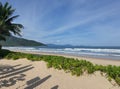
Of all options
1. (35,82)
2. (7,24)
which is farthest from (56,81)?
(7,24)

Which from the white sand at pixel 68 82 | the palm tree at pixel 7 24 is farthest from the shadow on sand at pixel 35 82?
the palm tree at pixel 7 24

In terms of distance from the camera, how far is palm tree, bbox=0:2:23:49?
20.2 m

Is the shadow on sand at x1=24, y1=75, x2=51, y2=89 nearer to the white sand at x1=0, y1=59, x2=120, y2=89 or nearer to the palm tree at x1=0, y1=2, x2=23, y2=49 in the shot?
the white sand at x1=0, y1=59, x2=120, y2=89

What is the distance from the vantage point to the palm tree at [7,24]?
20203 mm

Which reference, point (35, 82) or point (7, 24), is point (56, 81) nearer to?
point (35, 82)

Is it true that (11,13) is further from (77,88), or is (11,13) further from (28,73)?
(77,88)

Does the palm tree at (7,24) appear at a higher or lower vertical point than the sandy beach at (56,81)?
higher

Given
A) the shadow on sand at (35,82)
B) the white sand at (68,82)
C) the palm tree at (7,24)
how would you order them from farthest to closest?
1. the palm tree at (7,24)
2. the shadow on sand at (35,82)
3. the white sand at (68,82)

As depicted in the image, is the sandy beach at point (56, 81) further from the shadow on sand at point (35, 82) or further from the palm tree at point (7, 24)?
the palm tree at point (7, 24)

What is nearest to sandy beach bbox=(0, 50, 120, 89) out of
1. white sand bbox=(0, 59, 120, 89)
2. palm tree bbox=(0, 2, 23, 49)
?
white sand bbox=(0, 59, 120, 89)

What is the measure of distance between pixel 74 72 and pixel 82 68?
41cm

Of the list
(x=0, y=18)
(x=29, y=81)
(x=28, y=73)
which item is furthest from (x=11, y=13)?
(x=29, y=81)

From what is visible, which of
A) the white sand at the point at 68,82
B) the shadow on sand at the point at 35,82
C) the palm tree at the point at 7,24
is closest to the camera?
the white sand at the point at 68,82

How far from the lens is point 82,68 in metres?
8.19
